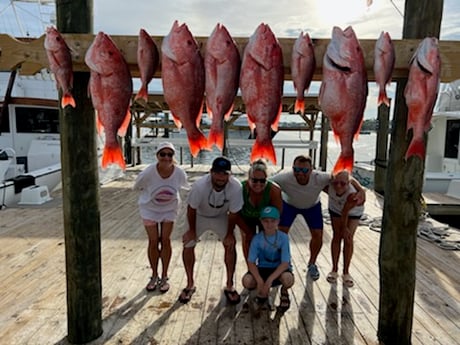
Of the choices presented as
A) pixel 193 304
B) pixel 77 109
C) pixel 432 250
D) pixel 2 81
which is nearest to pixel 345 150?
pixel 77 109

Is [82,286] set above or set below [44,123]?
below

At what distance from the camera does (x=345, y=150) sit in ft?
5.74

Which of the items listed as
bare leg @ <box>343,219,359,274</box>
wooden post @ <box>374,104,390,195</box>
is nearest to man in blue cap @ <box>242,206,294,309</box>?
bare leg @ <box>343,219,359,274</box>

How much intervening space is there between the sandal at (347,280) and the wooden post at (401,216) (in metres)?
1.05

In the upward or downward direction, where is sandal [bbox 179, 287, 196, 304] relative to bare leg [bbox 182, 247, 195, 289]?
downward

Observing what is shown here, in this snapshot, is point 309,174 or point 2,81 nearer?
point 309,174

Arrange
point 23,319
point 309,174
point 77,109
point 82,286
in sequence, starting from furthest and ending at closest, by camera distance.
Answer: point 309,174, point 23,319, point 82,286, point 77,109

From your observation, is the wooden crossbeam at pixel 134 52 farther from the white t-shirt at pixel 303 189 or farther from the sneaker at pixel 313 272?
the sneaker at pixel 313 272

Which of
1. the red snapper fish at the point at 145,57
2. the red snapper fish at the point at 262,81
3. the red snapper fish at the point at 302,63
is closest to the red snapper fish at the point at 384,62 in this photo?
the red snapper fish at the point at 302,63

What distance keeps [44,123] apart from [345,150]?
11.2 meters

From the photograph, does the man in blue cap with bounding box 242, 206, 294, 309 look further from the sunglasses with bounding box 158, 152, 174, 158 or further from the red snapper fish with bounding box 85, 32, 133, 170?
the red snapper fish with bounding box 85, 32, 133, 170

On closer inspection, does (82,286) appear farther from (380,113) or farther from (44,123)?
(44,123)

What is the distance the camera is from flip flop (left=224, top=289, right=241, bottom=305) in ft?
10.4

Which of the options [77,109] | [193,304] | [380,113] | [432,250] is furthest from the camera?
[380,113]
